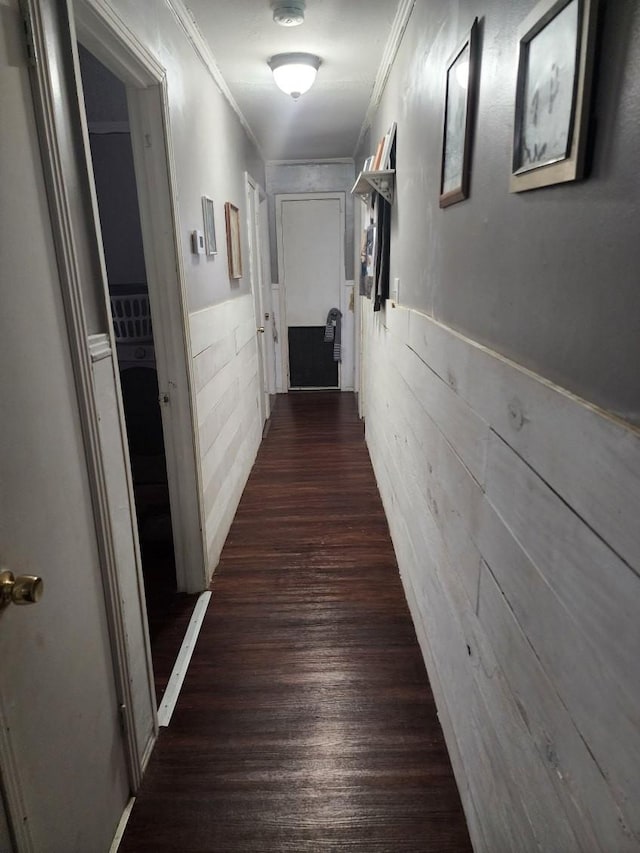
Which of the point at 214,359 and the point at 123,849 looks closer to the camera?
the point at 123,849

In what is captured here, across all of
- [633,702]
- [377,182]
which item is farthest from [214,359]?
[633,702]

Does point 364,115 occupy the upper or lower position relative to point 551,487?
upper

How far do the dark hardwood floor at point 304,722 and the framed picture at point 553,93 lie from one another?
1.57 metres

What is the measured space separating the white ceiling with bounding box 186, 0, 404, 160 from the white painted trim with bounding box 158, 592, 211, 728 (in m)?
2.47

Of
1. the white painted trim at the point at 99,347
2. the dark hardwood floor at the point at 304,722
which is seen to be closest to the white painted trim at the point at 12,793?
the dark hardwood floor at the point at 304,722

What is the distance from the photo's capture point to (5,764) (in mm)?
872

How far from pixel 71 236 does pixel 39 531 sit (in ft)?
2.07

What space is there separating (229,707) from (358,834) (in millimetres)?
592

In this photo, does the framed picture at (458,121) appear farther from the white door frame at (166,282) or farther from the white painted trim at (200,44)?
the white painted trim at (200,44)

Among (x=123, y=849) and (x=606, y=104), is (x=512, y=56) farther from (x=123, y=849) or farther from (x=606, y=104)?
(x=123, y=849)

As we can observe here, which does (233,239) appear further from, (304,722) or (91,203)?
(304,722)

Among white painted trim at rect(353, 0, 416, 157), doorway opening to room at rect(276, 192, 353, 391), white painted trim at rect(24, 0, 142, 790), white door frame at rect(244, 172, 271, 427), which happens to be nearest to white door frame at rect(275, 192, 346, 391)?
doorway opening to room at rect(276, 192, 353, 391)

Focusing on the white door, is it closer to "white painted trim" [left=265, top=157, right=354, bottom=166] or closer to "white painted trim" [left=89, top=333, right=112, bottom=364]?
"white painted trim" [left=89, top=333, right=112, bottom=364]

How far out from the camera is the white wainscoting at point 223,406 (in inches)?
94.8
